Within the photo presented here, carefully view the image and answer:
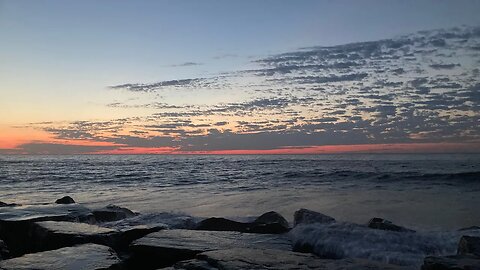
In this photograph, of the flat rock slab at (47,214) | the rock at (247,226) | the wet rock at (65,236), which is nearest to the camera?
the wet rock at (65,236)

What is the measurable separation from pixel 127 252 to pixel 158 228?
1180mm

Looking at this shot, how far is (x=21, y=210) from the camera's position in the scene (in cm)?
769

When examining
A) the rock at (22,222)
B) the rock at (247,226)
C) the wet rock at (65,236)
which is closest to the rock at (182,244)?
the wet rock at (65,236)

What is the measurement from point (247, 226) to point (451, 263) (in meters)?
4.54

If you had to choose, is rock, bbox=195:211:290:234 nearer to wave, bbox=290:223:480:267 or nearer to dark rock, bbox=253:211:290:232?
dark rock, bbox=253:211:290:232

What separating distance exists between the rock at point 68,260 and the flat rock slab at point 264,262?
790 millimetres

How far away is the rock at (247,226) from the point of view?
24.7 feet

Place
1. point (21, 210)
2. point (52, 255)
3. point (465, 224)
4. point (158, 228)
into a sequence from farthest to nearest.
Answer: point (465, 224), point (21, 210), point (158, 228), point (52, 255)

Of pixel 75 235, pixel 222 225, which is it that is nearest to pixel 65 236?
pixel 75 235

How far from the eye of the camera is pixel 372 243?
622cm

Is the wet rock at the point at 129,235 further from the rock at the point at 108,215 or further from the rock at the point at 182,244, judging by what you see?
the rock at the point at 108,215

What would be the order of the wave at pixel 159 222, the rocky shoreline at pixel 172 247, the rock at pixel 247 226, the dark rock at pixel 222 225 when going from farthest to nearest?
the wave at pixel 159 222, the dark rock at pixel 222 225, the rock at pixel 247 226, the rocky shoreline at pixel 172 247

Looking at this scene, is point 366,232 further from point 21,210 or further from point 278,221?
point 21,210

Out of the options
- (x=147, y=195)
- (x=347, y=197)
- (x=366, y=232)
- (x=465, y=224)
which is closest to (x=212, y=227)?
(x=366, y=232)
